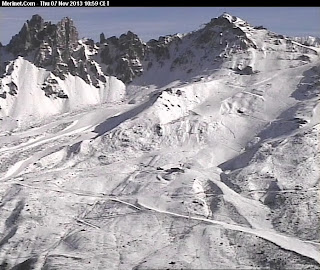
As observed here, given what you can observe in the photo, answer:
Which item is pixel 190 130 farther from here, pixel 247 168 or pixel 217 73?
pixel 217 73

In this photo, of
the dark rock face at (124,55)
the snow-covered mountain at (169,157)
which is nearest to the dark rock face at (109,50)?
the dark rock face at (124,55)

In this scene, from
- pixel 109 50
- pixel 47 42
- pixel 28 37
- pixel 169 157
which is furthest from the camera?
pixel 109 50

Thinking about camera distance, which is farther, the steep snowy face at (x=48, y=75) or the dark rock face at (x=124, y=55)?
the dark rock face at (x=124, y=55)

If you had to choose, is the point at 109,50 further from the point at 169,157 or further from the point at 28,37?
the point at 169,157
